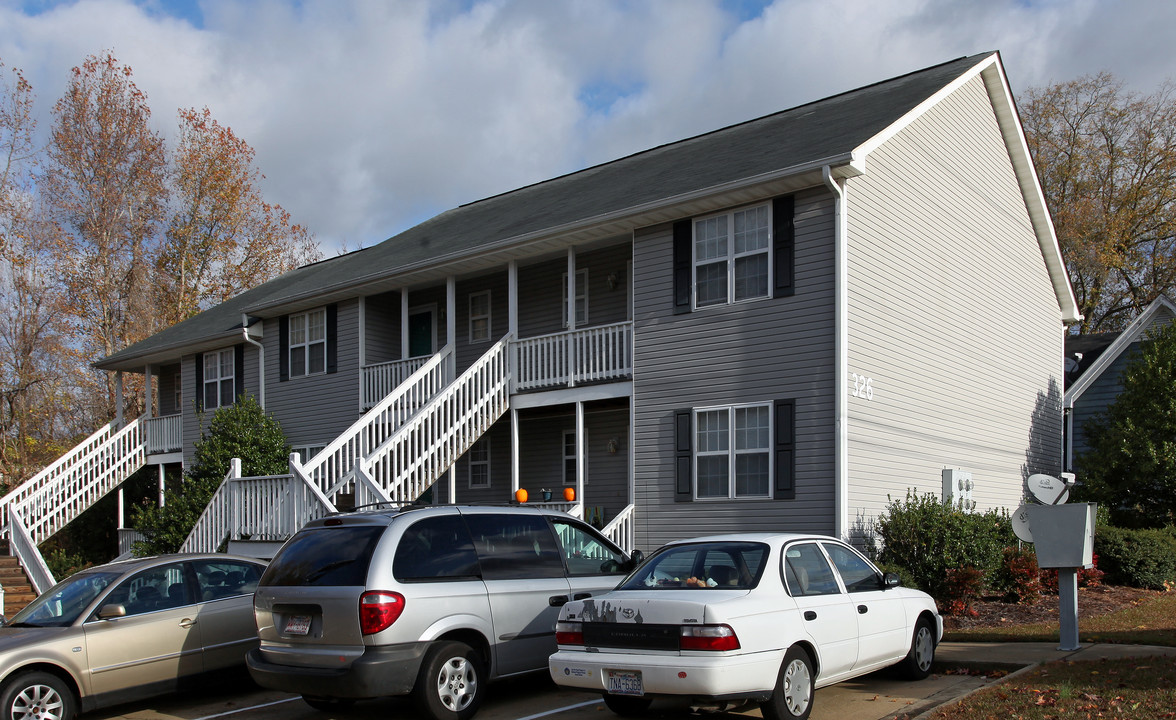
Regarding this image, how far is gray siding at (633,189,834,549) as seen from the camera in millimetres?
14492

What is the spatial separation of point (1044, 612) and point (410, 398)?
433 inches

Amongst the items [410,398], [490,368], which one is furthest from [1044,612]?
[410,398]

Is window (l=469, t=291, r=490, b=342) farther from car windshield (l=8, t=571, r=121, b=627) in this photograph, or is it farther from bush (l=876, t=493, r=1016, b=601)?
car windshield (l=8, t=571, r=121, b=627)

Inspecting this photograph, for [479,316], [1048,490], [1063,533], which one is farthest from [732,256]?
[479,316]

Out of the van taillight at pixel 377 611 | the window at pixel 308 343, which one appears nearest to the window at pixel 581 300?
the window at pixel 308 343

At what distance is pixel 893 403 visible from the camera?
1562 centimetres

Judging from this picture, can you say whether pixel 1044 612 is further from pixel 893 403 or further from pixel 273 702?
pixel 273 702

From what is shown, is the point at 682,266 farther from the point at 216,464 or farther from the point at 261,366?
the point at 261,366

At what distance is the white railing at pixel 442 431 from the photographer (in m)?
16.3

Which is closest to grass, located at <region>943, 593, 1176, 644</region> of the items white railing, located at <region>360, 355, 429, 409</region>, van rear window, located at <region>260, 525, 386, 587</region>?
van rear window, located at <region>260, 525, 386, 587</region>

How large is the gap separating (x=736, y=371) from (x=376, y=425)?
6734 millimetres

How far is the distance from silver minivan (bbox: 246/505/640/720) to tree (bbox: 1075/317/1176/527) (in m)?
15.0

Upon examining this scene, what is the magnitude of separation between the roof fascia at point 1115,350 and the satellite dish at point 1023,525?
15.8 m

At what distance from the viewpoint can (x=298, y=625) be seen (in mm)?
8375
